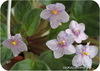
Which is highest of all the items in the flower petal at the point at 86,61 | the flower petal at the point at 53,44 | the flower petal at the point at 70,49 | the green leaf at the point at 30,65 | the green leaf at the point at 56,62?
the flower petal at the point at 53,44

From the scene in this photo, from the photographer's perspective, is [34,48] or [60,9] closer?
[60,9]

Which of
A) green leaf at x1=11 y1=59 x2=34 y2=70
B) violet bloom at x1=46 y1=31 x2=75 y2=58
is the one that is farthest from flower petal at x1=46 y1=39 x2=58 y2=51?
green leaf at x1=11 y1=59 x2=34 y2=70

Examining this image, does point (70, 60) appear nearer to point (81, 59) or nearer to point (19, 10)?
point (81, 59)

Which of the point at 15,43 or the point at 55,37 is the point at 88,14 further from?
the point at 15,43

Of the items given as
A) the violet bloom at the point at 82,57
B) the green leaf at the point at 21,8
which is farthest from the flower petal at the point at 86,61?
the green leaf at the point at 21,8

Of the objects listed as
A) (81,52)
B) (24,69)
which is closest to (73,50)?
(81,52)

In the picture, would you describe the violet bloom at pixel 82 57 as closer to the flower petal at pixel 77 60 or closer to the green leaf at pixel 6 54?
the flower petal at pixel 77 60
